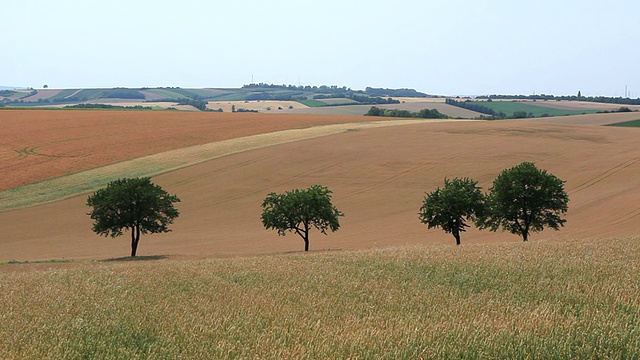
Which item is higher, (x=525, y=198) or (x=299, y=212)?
(x=525, y=198)

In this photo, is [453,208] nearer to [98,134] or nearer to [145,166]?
[145,166]

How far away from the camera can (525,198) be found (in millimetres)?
44406

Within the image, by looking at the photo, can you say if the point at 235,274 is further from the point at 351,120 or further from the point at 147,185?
the point at 351,120

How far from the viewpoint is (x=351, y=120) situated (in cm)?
11344

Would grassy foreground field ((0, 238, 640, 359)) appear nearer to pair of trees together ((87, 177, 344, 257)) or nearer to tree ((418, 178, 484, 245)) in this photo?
tree ((418, 178, 484, 245))

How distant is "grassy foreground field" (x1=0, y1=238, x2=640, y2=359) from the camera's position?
10680 millimetres

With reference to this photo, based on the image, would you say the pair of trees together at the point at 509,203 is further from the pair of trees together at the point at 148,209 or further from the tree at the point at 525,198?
the pair of trees together at the point at 148,209

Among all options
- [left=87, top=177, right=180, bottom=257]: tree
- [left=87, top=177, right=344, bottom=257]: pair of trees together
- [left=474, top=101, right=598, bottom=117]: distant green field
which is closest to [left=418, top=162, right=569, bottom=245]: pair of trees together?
[left=87, top=177, right=344, bottom=257]: pair of trees together

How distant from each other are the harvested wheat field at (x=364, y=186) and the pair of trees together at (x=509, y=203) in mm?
2514

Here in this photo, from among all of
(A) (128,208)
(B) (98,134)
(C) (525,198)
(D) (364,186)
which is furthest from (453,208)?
(B) (98,134)

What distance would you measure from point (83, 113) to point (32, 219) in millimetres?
69262

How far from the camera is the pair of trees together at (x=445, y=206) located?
44.4 metres

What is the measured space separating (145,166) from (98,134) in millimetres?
24873

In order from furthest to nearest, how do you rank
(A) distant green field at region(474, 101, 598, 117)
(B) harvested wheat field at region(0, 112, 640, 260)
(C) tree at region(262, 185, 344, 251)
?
(A) distant green field at region(474, 101, 598, 117) → (B) harvested wheat field at region(0, 112, 640, 260) → (C) tree at region(262, 185, 344, 251)
